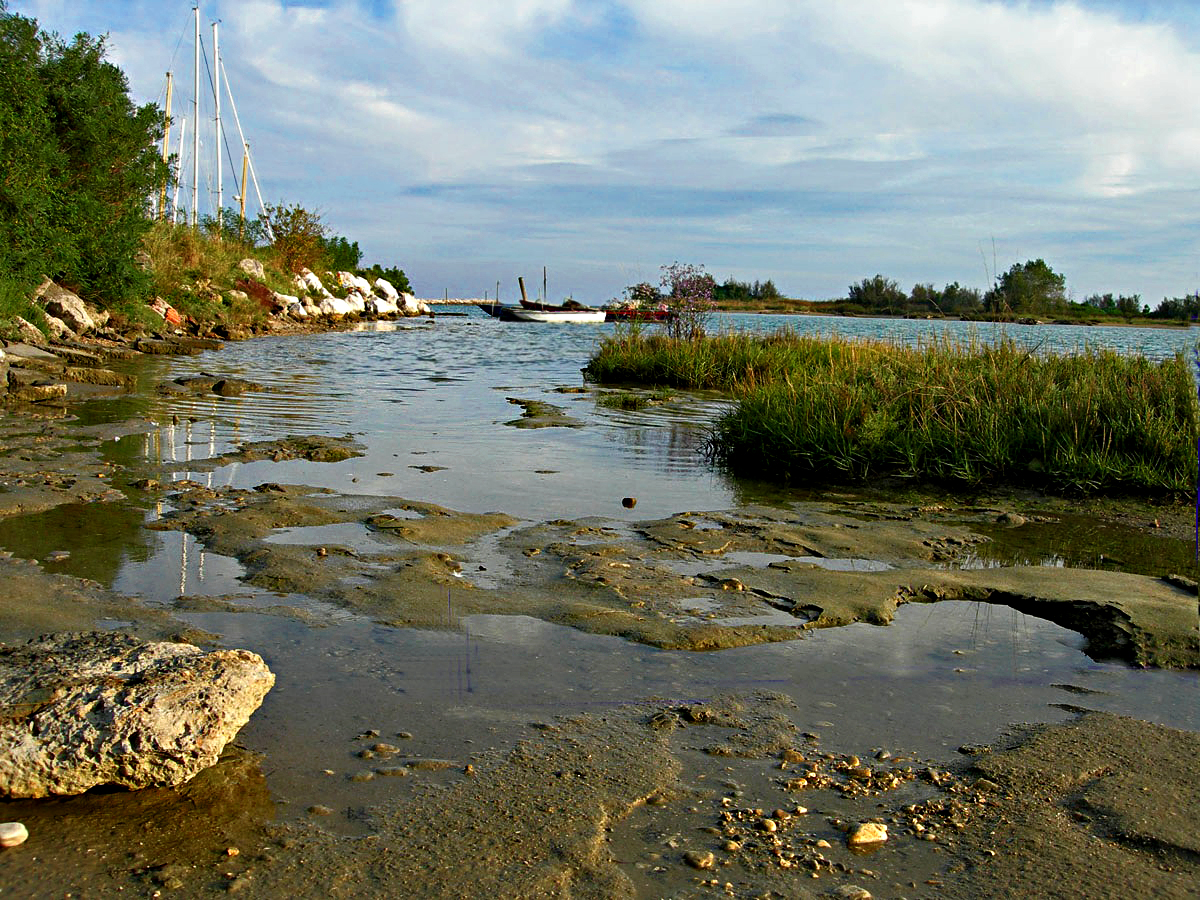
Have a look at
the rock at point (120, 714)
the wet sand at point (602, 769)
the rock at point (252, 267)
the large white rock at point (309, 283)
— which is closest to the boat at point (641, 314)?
the wet sand at point (602, 769)

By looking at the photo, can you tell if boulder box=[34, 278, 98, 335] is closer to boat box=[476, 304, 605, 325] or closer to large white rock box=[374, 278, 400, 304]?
boat box=[476, 304, 605, 325]

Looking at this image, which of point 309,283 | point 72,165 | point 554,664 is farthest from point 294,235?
point 554,664

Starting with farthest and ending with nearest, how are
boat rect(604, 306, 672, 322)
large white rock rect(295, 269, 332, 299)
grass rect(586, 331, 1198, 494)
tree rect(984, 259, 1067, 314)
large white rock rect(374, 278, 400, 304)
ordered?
large white rock rect(374, 278, 400, 304) < large white rock rect(295, 269, 332, 299) < boat rect(604, 306, 672, 322) < tree rect(984, 259, 1067, 314) < grass rect(586, 331, 1198, 494)

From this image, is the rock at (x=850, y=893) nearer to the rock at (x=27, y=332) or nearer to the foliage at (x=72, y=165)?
the rock at (x=27, y=332)

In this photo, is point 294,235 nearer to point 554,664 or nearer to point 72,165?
point 72,165

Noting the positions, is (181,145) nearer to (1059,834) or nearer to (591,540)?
(591,540)

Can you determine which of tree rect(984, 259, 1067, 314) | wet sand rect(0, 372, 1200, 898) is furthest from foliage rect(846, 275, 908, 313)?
wet sand rect(0, 372, 1200, 898)

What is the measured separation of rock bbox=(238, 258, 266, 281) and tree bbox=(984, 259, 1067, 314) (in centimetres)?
2986

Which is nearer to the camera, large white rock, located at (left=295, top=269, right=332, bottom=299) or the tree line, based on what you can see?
the tree line

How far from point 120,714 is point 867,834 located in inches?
79.4

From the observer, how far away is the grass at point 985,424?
7480mm

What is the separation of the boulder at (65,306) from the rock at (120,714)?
16288 millimetres

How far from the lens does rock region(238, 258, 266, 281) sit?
116ft

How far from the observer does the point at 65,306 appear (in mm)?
17141
